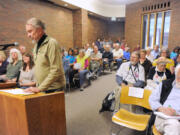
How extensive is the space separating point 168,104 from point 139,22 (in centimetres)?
866

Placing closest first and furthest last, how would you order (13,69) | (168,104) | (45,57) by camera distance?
(45,57) → (168,104) → (13,69)

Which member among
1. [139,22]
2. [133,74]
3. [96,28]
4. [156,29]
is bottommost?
[133,74]

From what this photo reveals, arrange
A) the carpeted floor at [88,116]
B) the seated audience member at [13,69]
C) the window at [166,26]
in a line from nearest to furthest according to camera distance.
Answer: the carpeted floor at [88,116] → the seated audience member at [13,69] → the window at [166,26]

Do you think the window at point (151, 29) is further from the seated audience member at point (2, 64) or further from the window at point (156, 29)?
the seated audience member at point (2, 64)

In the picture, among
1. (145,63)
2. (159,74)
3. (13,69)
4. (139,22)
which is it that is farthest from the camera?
(139,22)

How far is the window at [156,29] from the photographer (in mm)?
8177

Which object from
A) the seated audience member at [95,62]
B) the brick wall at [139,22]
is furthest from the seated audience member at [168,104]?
the brick wall at [139,22]

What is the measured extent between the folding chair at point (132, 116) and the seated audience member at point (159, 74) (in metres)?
0.59

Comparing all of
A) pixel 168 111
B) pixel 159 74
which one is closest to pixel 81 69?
pixel 159 74

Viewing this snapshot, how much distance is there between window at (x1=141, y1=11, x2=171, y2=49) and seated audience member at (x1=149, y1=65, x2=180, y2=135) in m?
7.63

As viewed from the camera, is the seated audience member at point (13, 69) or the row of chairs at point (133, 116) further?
the seated audience member at point (13, 69)

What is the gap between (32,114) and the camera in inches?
45.1

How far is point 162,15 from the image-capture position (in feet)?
26.8

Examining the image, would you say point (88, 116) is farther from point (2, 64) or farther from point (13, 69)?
point (2, 64)
